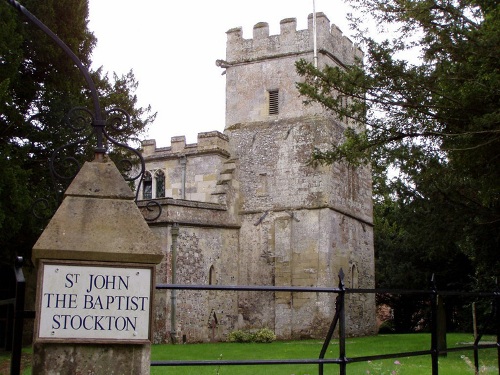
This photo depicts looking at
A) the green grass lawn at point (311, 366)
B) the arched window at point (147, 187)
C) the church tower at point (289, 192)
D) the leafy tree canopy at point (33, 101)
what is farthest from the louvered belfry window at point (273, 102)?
the green grass lawn at point (311, 366)

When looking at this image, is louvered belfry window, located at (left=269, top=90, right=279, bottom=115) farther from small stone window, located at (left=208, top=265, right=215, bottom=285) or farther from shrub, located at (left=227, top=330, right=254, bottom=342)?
shrub, located at (left=227, top=330, right=254, bottom=342)

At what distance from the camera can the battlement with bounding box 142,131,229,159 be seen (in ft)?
91.0

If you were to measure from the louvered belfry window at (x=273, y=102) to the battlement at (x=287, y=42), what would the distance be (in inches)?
62.1

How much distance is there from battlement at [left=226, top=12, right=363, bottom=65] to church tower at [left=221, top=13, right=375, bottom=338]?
0.04m

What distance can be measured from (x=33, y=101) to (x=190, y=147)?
10921 mm

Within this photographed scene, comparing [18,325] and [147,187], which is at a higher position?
[147,187]

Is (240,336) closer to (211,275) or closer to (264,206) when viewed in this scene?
(211,275)

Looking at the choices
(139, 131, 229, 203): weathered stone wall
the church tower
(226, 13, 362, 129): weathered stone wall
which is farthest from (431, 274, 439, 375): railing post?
(226, 13, 362, 129): weathered stone wall

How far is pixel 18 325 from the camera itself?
4180 millimetres

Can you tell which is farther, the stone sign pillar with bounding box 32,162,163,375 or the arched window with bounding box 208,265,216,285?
the arched window with bounding box 208,265,216,285

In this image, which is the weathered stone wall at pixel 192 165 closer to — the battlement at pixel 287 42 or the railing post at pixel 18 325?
the battlement at pixel 287 42

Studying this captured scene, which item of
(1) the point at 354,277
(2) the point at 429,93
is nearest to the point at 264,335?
(1) the point at 354,277

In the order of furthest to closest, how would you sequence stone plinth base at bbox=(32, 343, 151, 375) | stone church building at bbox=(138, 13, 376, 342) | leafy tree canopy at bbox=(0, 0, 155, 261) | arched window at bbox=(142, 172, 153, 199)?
1. arched window at bbox=(142, 172, 153, 199)
2. stone church building at bbox=(138, 13, 376, 342)
3. leafy tree canopy at bbox=(0, 0, 155, 261)
4. stone plinth base at bbox=(32, 343, 151, 375)

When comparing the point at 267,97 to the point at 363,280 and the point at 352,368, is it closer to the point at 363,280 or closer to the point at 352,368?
the point at 363,280
